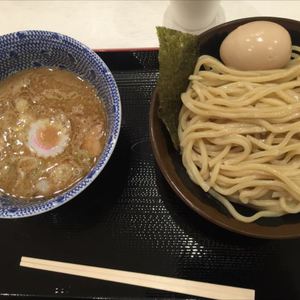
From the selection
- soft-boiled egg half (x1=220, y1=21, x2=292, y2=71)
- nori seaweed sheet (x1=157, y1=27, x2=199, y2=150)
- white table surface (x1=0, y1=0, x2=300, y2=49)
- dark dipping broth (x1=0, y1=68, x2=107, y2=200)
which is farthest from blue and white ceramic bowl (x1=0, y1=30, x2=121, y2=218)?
soft-boiled egg half (x1=220, y1=21, x2=292, y2=71)

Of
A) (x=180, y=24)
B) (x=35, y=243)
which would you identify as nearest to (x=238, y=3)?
(x=180, y=24)

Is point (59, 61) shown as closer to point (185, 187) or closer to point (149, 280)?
point (185, 187)

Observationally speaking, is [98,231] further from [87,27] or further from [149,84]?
[87,27]

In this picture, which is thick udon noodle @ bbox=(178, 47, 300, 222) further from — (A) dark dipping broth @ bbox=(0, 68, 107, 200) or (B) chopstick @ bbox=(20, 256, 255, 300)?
(A) dark dipping broth @ bbox=(0, 68, 107, 200)

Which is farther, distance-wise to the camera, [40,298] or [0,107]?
[0,107]

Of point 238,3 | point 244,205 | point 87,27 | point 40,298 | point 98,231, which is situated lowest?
point 40,298

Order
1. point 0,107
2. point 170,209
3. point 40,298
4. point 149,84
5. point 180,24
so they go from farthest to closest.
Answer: point 180,24
point 149,84
point 0,107
point 170,209
point 40,298

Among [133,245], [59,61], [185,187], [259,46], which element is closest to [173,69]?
[259,46]
